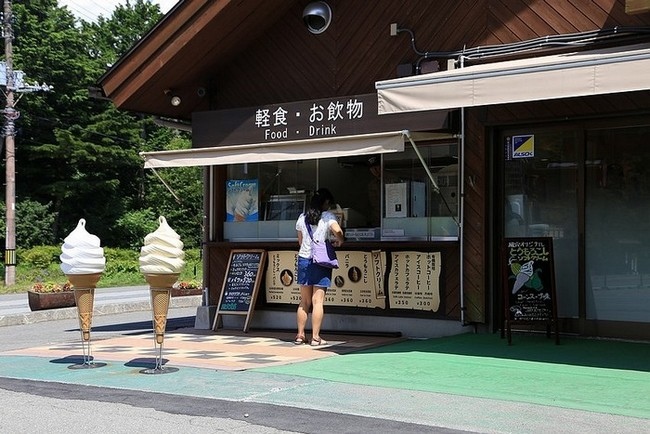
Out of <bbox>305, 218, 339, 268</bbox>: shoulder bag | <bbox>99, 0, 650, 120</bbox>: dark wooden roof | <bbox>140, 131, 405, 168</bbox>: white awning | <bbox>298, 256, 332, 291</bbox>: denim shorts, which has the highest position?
<bbox>99, 0, 650, 120</bbox>: dark wooden roof

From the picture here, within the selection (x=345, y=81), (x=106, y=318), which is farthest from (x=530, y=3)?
(x=106, y=318)

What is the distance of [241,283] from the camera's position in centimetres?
1152

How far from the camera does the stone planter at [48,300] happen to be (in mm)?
16031

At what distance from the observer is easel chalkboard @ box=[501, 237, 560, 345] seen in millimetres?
8797

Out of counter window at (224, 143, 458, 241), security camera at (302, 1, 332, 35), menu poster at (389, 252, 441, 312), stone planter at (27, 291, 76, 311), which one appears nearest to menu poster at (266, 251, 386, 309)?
menu poster at (389, 252, 441, 312)

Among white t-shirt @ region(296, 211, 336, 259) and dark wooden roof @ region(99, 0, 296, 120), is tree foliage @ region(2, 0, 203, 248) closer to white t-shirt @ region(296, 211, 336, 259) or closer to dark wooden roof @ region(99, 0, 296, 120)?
dark wooden roof @ region(99, 0, 296, 120)

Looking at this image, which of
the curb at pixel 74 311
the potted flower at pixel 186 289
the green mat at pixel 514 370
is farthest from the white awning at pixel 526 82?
the potted flower at pixel 186 289

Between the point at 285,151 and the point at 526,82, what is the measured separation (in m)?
3.49

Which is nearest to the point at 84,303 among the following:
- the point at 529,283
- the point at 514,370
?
the point at 514,370

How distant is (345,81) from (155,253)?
14.0 ft

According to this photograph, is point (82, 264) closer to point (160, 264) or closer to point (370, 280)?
point (160, 264)

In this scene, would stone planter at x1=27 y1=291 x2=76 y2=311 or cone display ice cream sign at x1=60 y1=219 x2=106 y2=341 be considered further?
stone planter at x1=27 y1=291 x2=76 y2=311

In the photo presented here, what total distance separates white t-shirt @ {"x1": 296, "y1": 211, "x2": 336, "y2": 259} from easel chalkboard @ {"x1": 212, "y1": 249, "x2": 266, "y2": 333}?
1836 mm

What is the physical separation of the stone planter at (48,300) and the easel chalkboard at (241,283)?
19.5 feet
